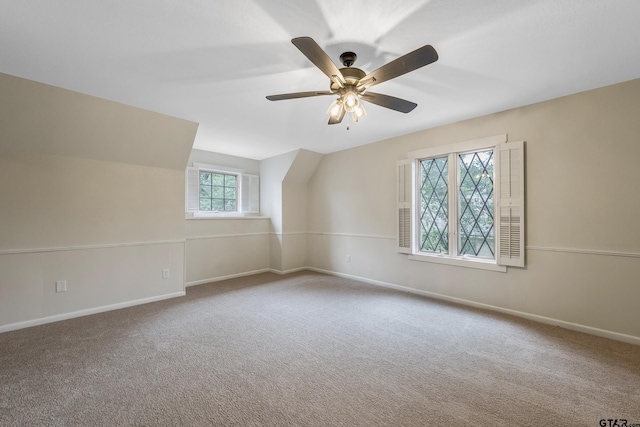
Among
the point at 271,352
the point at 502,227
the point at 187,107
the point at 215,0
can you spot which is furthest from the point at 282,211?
the point at 215,0

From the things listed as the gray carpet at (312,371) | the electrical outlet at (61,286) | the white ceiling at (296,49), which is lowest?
the gray carpet at (312,371)

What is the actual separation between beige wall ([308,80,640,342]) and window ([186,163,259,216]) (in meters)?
3.49

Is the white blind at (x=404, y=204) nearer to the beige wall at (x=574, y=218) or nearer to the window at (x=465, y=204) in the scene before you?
the window at (x=465, y=204)

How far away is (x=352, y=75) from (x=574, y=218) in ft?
A: 8.79

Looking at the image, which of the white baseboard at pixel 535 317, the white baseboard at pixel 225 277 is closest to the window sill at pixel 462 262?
the white baseboard at pixel 535 317

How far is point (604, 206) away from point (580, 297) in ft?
3.02

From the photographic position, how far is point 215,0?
59.2 inches

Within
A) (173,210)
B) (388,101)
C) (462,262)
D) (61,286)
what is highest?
(388,101)

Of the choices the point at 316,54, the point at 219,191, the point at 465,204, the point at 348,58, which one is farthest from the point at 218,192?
the point at 465,204

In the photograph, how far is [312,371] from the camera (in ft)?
6.59

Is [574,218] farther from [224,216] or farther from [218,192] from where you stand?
[218,192]

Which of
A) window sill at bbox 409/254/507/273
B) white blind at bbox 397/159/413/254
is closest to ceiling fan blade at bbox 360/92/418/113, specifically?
white blind at bbox 397/159/413/254

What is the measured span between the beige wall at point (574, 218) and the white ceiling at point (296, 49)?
257mm

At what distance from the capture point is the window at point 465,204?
3.04m
